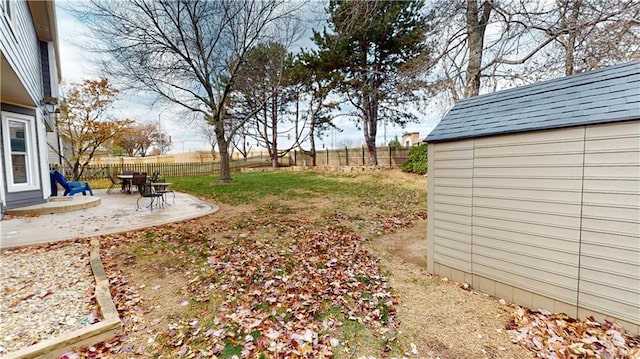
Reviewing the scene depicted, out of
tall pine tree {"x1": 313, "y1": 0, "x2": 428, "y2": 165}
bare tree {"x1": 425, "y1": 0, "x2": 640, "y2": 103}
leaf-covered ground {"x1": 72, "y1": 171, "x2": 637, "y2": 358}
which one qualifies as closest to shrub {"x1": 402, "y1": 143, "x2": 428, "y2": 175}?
tall pine tree {"x1": 313, "y1": 0, "x2": 428, "y2": 165}

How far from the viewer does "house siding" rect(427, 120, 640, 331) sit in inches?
86.9

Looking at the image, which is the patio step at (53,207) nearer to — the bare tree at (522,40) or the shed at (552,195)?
the shed at (552,195)

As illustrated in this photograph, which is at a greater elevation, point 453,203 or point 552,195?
point 552,195

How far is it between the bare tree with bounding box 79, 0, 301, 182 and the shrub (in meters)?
8.95

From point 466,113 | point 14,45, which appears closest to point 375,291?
point 466,113

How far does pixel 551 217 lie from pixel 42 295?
205 inches

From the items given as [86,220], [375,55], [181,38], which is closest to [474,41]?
[86,220]

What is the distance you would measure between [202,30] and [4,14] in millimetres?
7645

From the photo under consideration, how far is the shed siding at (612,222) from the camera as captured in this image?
2.15m

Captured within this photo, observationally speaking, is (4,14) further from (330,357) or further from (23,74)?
(330,357)

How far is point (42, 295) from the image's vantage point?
9.24 ft

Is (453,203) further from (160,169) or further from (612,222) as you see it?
(160,169)

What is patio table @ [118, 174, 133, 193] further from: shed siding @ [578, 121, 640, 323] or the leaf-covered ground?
shed siding @ [578, 121, 640, 323]

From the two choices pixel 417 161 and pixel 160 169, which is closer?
pixel 417 161
